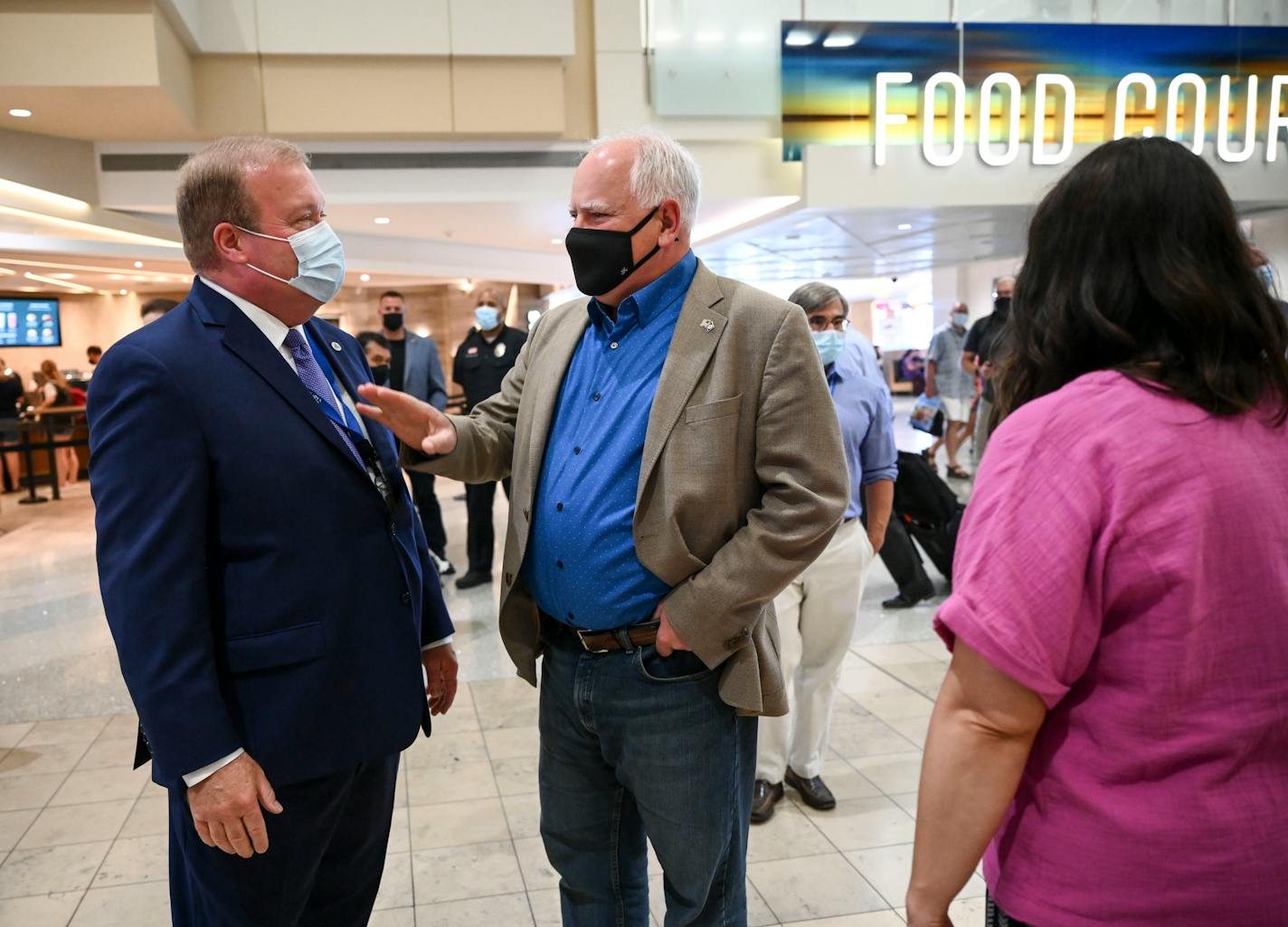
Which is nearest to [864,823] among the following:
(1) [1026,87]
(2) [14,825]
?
(2) [14,825]

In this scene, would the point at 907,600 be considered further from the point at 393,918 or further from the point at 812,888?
the point at 393,918

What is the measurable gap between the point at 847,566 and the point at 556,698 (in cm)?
142

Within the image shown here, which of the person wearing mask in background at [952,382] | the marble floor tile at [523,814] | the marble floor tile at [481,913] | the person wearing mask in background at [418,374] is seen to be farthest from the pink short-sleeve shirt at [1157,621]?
the person wearing mask in background at [952,382]

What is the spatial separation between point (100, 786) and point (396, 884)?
1.41 meters

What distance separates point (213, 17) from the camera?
637 centimetres

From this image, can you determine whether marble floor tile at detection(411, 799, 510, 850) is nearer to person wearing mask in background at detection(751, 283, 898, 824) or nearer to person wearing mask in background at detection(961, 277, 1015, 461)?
person wearing mask in background at detection(751, 283, 898, 824)

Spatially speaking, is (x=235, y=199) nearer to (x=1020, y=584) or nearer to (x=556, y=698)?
(x=556, y=698)

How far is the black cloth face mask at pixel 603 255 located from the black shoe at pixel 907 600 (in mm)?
3994

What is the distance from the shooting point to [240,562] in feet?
4.81

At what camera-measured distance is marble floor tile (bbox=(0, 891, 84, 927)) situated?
249 centimetres

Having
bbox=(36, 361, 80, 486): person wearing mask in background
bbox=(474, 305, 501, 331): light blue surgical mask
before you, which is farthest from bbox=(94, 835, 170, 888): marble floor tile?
bbox=(36, 361, 80, 486): person wearing mask in background

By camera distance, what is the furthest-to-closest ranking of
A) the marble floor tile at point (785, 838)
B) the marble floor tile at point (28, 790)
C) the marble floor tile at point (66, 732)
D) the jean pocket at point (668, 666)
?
1. the marble floor tile at point (66, 732)
2. the marble floor tile at point (28, 790)
3. the marble floor tile at point (785, 838)
4. the jean pocket at point (668, 666)

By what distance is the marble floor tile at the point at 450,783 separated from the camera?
3.16 metres

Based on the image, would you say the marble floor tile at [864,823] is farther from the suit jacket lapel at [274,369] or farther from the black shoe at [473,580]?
the black shoe at [473,580]
